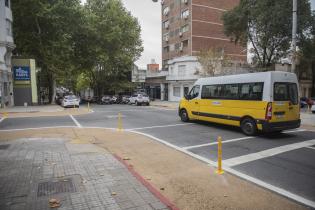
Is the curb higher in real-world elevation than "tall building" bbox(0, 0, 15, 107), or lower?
A: lower

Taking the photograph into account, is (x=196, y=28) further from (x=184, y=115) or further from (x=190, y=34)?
(x=184, y=115)

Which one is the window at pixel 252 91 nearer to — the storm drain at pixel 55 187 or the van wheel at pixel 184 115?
the van wheel at pixel 184 115

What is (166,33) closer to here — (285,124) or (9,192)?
(285,124)

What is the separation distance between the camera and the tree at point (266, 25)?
27.7 metres

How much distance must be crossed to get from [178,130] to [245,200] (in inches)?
301

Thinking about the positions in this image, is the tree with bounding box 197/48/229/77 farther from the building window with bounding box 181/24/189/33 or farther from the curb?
the curb

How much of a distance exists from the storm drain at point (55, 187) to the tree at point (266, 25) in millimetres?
28975

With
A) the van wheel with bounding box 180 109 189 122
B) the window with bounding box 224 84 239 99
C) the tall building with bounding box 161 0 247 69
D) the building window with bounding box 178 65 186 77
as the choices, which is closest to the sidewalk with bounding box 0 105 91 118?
the van wheel with bounding box 180 109 189 122

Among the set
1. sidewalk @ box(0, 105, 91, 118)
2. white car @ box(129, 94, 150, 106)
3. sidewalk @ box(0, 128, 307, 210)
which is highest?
white car @ box(129, 94, 150, 106)

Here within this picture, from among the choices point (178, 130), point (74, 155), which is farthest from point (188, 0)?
point (74, 155)

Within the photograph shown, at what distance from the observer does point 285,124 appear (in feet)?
34.2

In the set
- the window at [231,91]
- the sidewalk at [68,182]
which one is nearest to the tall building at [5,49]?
the sidewalk at [68,182]

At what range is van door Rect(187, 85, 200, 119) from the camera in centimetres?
1414

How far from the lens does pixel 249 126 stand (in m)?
10.9
